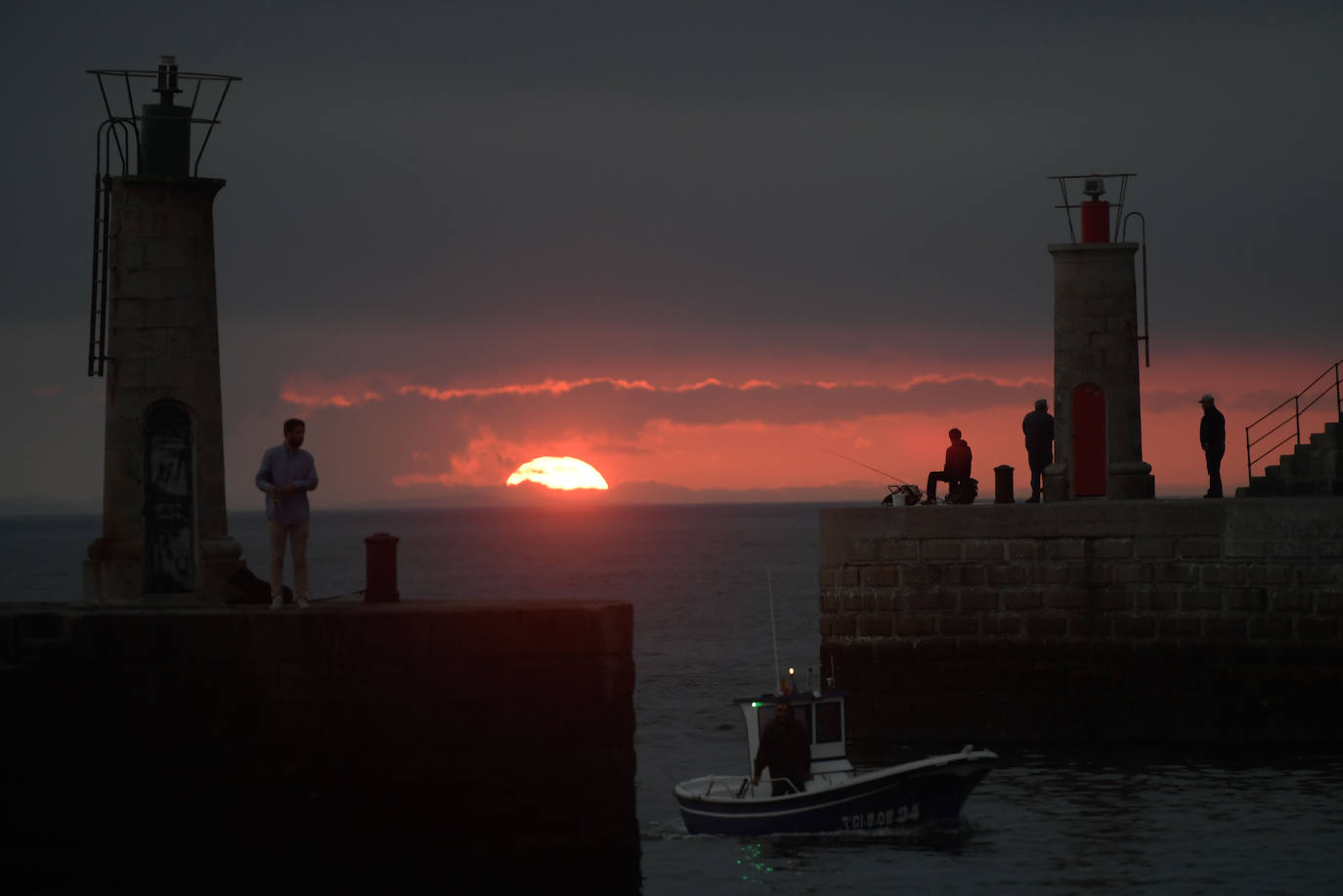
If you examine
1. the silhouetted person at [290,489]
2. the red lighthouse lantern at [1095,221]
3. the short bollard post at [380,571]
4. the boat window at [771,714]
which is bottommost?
the boat window at [771,714]

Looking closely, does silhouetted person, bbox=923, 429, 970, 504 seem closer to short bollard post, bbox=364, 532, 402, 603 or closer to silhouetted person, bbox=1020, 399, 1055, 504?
silhouetted person, bbox=1020, 399, 1055, 504

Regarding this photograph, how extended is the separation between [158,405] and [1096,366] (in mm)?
17835

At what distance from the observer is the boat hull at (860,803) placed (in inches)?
883

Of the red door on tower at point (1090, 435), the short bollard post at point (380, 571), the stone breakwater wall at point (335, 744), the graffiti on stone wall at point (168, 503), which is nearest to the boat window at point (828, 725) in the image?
the short bollard post at point (380, 571)

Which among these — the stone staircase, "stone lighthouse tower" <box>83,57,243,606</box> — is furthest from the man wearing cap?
"stone lighthouse tower" <box>83,57,243,606</box>

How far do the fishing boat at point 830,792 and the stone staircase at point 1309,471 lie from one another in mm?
9596

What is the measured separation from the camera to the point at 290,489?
16.7m

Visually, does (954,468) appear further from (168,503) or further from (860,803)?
(168,503)

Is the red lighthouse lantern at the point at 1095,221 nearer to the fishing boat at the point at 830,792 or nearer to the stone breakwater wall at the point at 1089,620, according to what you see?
the stone breakwater wall at the point at 1089,620

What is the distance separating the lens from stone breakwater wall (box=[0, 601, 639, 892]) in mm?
15648

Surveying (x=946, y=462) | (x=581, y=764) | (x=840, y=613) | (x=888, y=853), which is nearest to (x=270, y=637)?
(x=581, y=764)

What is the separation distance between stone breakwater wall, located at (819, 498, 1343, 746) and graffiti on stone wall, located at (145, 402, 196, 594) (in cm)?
985

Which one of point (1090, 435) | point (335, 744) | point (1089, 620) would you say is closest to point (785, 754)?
point (1089, 620)

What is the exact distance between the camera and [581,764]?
15797mm
